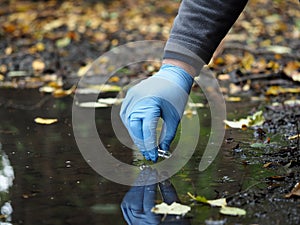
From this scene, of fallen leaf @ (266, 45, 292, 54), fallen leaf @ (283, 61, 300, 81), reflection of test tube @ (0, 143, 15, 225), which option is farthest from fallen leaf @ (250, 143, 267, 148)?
fallen leaf @ (266, 45, 292, 54)

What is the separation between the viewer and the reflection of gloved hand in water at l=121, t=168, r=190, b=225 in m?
1.45

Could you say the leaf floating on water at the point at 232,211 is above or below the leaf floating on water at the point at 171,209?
above

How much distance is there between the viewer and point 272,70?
3.86 m

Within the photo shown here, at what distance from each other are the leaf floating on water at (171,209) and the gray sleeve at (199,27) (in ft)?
2.06

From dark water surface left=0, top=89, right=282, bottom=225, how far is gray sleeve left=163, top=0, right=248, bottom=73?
0.37m

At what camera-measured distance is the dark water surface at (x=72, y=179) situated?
149 centimetres

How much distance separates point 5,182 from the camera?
1764 mm

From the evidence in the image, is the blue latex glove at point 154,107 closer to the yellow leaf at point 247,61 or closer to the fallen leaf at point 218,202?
the fallen leaf at point 218,202

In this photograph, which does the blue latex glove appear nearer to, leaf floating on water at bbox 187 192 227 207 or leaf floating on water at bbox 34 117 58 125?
leaf floating on water at bbox 187 192 227 207

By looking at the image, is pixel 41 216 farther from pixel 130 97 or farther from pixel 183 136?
pixel 183 136

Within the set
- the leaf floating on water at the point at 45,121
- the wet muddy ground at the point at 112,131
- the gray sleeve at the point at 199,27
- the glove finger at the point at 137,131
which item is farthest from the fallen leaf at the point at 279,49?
the glove finger at the point at 137,131

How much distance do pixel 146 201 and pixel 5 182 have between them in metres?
0.46

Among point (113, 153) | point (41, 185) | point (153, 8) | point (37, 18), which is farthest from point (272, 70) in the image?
point (153, 8)

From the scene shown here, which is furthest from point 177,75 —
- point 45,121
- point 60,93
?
point 60,93
